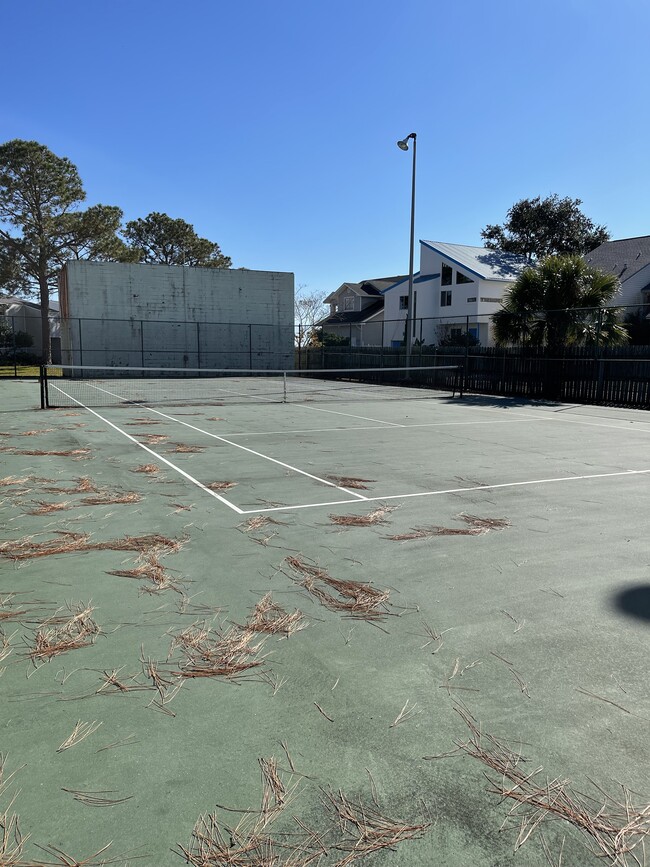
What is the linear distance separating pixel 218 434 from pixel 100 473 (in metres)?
4.34

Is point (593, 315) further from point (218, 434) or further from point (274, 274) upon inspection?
point (274, 274)

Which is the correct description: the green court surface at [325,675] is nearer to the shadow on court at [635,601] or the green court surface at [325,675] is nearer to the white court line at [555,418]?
the shadow on court at [635,601]

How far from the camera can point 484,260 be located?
47.2 metres

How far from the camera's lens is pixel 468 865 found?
198cm

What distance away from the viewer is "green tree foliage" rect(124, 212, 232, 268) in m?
63.2

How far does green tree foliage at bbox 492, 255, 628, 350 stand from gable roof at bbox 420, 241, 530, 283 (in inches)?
839

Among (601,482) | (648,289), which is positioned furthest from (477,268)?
(601,482)

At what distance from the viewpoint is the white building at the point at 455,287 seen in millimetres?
43719

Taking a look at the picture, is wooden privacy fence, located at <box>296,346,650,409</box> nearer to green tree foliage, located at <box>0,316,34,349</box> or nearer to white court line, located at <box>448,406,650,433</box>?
white court line, located at <box>448,406,650,433</box>

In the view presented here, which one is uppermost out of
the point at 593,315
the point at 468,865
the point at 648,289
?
the point at 648,289

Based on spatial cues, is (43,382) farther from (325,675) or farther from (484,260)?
(484,260)

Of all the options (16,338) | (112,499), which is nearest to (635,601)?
(112,499)

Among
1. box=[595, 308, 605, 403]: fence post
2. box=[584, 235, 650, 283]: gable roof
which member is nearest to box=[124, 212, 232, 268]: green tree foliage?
box=[584, 235, 650, 283]: gable roof

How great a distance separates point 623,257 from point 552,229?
12341 mm
